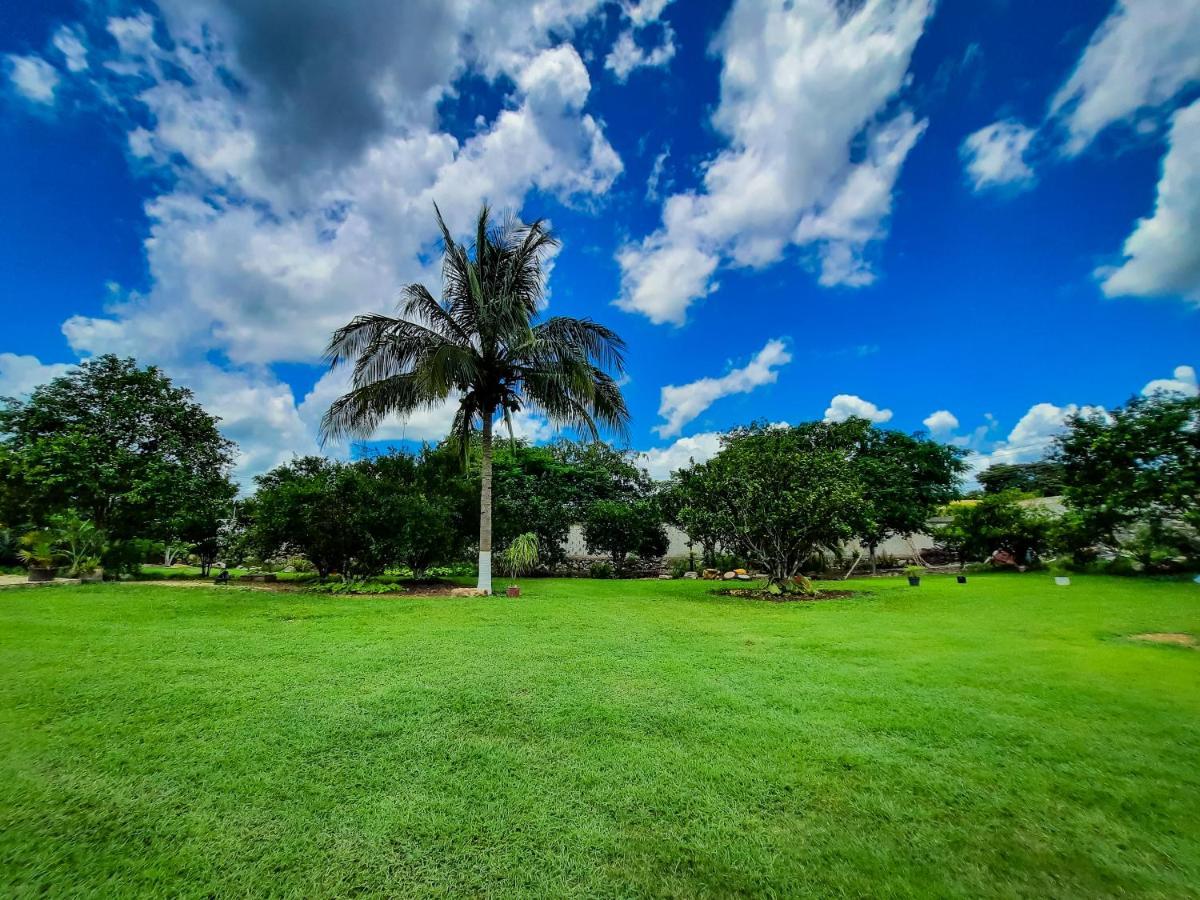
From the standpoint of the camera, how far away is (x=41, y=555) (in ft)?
36.3

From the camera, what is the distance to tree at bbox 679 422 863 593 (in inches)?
408

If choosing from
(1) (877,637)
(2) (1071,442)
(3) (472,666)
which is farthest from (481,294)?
(2) (1071,442)

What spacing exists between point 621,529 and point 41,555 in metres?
14.5

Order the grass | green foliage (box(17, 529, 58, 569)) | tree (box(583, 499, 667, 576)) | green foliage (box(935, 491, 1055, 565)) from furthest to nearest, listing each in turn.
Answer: tree (box(583, 499, 667, 576)) → green foliage (box(935, 491, 1055, 565)) → green foliage (box(17, 529, 58, 569)) → the grass

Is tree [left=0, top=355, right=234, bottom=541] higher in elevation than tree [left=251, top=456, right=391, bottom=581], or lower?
higher

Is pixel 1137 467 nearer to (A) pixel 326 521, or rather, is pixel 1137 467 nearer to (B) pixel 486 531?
(B) pixel 486 531

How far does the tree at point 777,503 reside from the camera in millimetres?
10367

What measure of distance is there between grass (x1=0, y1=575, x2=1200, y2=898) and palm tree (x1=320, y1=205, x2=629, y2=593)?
6250 mm

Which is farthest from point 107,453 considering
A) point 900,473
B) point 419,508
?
point 900,473

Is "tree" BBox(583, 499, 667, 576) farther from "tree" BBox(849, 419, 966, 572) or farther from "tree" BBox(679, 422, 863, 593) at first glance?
"tree" BBox(849, 419, 966, 572)

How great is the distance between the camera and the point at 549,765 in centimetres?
257

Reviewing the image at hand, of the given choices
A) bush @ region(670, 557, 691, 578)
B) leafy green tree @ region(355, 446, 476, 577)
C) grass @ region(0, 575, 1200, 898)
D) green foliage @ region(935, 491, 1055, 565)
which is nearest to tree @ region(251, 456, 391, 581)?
leafy green tree @ region(355, 446, 476, 577)

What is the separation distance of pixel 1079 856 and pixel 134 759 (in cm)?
421

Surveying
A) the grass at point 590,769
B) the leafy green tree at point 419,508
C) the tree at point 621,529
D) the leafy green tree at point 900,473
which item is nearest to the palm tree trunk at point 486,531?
the leafy green tree at point 419,508
